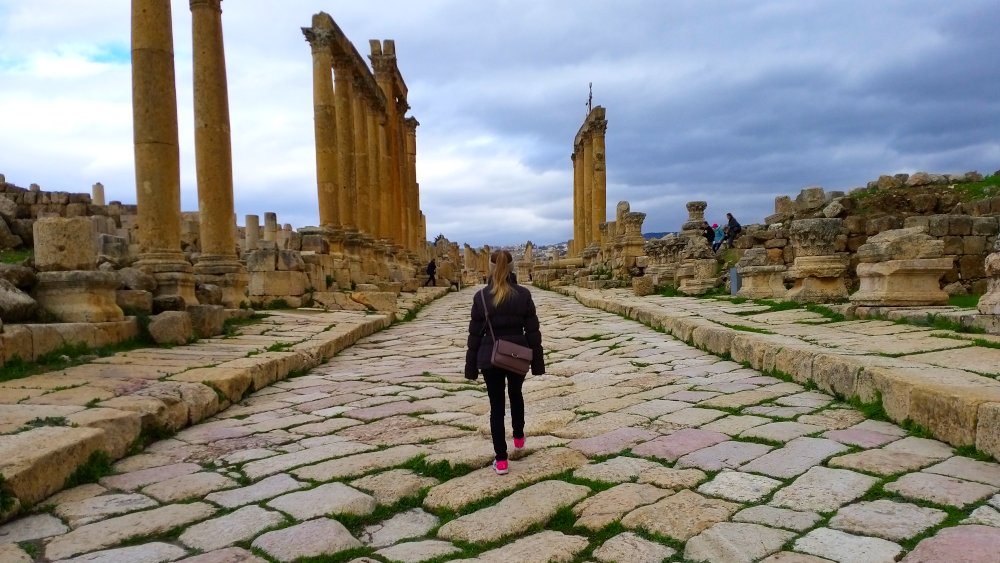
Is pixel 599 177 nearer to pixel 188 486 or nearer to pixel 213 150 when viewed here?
pixel 213 150

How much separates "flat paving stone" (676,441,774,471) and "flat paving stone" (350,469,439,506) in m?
1.45

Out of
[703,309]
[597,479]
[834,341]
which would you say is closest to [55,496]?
[597,479]

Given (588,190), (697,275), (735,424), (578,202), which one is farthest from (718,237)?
(735,424)

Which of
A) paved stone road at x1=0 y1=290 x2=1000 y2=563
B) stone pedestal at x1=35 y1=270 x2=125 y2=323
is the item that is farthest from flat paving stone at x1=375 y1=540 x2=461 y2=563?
stone pedestal at x1=35 y1=270 x2=125 y2=323

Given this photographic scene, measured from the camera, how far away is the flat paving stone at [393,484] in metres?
3.71

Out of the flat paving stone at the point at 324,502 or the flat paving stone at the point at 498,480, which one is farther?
the flat paving stone at the point at 498,480

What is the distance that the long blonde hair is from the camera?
13.9 ft

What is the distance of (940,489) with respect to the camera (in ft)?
11.0

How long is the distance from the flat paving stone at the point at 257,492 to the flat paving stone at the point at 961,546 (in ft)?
9.61

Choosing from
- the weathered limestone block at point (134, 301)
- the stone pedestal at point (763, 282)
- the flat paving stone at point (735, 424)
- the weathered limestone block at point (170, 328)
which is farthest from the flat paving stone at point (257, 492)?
the stone pedestal at point (763, 282)

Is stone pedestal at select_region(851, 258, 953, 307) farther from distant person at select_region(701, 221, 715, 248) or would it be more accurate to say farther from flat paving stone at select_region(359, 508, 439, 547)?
distant person at select_region(701, 221, 715, 248)

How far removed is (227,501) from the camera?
370 cm

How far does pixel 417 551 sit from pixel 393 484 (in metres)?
0.86

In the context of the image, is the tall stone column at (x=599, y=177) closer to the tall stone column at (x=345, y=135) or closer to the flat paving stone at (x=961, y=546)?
the tall stone column at (x=345, y=135)
